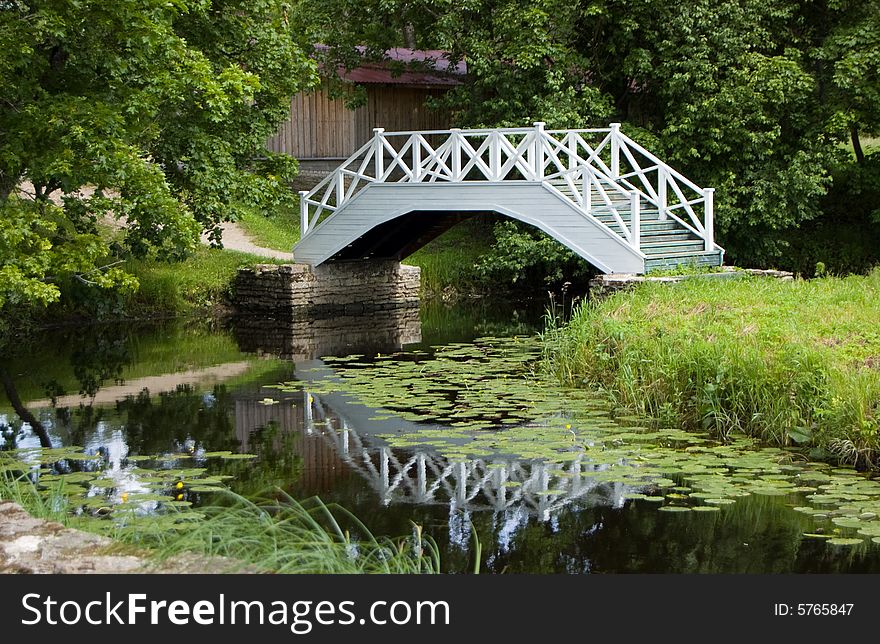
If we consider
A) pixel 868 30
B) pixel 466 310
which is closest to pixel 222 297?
pixel 466 310

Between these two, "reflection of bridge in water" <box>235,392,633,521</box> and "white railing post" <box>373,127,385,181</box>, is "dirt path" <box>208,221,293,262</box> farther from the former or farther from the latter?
"reflection of bridge in water" <box>235,392,633,521</box>

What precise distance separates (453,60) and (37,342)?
9.78m

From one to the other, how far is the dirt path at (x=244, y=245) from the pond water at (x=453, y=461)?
7216mm

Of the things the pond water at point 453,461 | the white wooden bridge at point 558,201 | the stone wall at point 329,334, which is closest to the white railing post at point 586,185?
the white wooden bridge at point 558,201

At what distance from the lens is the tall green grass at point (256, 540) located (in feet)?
17.8

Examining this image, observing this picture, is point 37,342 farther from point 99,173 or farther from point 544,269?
point 544,269

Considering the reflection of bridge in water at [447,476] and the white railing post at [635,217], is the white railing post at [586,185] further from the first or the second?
the reflection of bridge in water at [447,476]

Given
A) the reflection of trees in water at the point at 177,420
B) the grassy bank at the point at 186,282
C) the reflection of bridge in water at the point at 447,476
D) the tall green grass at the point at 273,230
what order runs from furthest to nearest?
1. the tall green grass at the point at 273,230
2. the grassy bank at the point at 186,282
3. the reflection of trees in water at the point at 177,420
4. the reflection of bridge in water at the point at 447,476

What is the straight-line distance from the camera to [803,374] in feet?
29.9

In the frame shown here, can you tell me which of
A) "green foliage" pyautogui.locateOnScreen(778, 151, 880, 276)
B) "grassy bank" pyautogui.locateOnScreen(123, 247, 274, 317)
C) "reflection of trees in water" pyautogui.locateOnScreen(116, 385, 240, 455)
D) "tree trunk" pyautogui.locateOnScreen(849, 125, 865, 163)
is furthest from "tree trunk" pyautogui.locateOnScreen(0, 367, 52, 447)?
"tree trunk" pyautogui.locateOnScreen(849, 125, 865, 163)

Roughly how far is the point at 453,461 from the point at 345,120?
18349 mm

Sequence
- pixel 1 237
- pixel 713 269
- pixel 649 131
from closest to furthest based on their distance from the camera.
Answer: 1. pixel 1 237
2. pixel 713 269
3. pixel 649 131

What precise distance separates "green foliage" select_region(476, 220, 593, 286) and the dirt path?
144 inches

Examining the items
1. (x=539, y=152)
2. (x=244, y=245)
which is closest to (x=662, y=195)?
(x=539, y=152)
